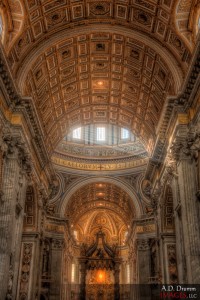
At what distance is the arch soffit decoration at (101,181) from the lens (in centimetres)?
3397

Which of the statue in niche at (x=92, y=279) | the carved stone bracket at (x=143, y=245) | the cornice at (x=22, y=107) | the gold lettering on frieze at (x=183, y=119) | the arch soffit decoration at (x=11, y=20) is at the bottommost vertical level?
the statue in niche at (x=92, y=279)

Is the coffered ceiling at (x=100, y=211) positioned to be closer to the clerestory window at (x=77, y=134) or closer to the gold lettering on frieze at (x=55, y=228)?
the gold lettering on frieze at (x=55, y=228)

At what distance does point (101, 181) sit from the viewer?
35.2 meters

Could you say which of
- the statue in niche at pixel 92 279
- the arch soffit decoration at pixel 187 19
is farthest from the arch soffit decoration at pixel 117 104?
the statue in niche at pixel 92 279

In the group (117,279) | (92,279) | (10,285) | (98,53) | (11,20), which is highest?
(98,53)

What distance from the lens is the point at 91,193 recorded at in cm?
3819

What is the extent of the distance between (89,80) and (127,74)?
2322 mm

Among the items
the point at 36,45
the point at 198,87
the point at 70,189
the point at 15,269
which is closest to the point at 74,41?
the point at 36,45

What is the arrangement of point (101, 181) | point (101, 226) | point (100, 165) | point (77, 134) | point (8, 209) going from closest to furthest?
1. point (8, 209)
2. point (101, 181)
3. point (100, 165)
4. point (77, 134)
5. point (101, 226)

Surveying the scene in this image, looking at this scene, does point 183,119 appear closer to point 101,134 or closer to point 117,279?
point 101,134

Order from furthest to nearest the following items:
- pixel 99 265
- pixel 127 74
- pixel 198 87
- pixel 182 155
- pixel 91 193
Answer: pixel 99 265
pixel 91 193
pixel 127 74
pixel 182 155
pixel 198 87

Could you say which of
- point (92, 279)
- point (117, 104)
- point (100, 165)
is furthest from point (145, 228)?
point (92, 279)

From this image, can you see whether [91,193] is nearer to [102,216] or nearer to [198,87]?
[102,216]

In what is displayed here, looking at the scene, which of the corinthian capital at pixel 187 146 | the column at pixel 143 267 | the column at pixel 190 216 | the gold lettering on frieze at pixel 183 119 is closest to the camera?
the column at pixel 190 216
